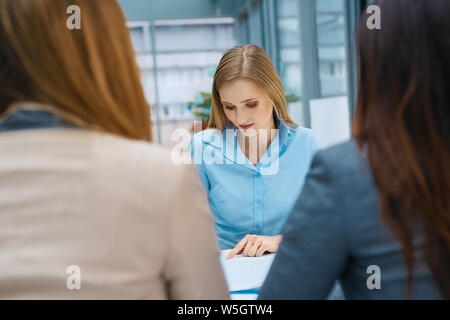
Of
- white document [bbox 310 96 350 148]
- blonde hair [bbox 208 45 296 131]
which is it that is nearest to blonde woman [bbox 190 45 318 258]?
blonde hair [bbox 208 45 296 131]

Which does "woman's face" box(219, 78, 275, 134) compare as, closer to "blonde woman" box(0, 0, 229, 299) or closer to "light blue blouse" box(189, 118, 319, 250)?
"light blue blouse" box(189, 118, 319, 250)

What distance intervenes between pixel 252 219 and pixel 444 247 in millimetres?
1121

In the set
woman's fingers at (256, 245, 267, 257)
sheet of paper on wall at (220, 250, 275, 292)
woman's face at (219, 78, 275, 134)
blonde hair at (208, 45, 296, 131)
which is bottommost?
sheet of paper on wall at (220, 250, 275, 292)

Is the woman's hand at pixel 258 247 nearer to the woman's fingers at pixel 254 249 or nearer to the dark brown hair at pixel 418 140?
the woman's fingers at pixel 254 249

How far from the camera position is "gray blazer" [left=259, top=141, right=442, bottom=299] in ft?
2.19

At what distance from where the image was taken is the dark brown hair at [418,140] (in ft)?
2.12

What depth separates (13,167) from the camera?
2.15 feet

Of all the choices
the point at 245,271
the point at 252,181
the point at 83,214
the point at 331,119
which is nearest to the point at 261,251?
the point at 245,271

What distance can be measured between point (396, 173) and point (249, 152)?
4.15 feet

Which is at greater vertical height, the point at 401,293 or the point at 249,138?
the point at 249,138

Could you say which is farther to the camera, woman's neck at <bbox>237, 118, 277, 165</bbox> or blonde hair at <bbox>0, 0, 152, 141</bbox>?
woman's neck at <bbox>237, 118, 277, 165</bbox>

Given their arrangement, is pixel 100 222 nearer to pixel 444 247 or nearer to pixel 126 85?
pixel 126 85

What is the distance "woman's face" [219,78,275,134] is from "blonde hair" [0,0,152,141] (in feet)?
3.77
